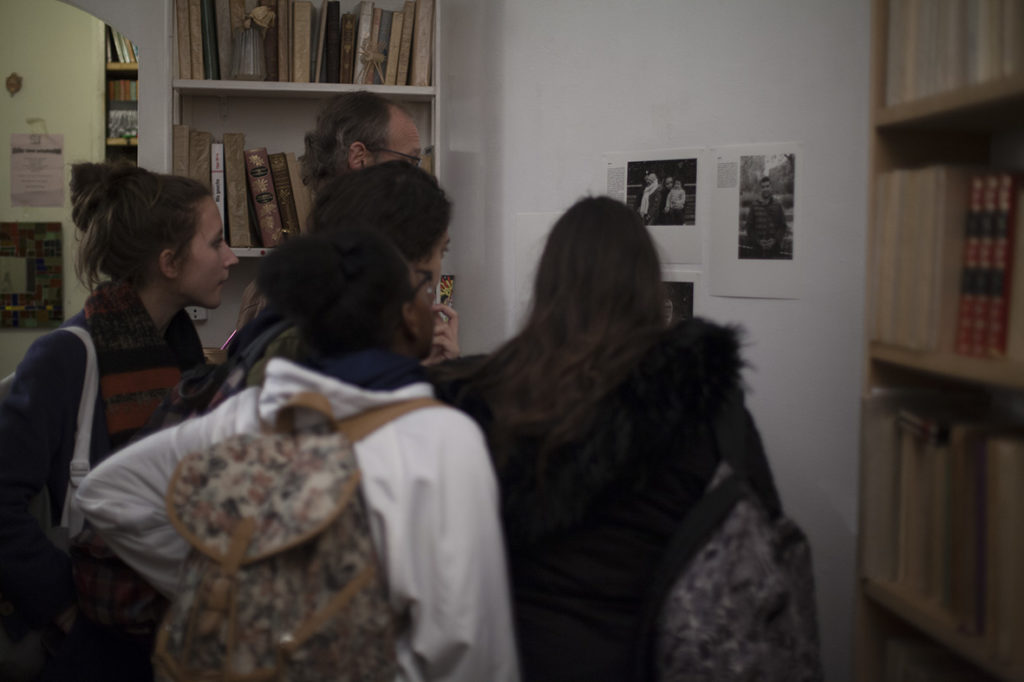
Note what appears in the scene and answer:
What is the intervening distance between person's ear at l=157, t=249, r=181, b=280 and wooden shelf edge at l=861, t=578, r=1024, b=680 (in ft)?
5.11

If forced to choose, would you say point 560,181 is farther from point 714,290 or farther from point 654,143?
point 714,290

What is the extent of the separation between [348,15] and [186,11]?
548mm

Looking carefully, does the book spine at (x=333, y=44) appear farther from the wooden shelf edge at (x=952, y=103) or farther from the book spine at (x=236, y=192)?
the wooden shelf edge at (x=952, y=103)

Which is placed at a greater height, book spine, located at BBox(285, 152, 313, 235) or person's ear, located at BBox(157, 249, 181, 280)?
book spine, located at BBox(285, 152, 313, 235)

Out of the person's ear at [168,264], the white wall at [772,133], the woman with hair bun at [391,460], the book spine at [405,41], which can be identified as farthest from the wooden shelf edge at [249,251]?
the woman with hair bun at [391,460]

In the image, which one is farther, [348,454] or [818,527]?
[818,527]

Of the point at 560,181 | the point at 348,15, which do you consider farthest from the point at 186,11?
the point at 560,181

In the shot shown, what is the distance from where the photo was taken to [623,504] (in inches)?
50.2

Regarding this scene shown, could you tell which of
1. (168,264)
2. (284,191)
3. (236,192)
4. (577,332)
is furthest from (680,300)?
(236,192)

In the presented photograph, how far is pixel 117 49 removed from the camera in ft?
19.0

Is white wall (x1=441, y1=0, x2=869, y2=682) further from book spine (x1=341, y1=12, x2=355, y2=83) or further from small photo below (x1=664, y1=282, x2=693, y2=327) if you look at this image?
book spine (x1=341, y1=12, x2=355, y2=83)

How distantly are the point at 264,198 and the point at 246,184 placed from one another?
9 centimetres

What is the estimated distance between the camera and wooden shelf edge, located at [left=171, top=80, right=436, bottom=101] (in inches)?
115

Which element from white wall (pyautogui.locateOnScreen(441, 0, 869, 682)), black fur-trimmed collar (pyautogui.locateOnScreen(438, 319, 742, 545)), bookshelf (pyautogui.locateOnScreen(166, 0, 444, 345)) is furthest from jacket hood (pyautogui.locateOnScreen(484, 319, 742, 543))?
bookshelf (pyautogui.locateOnScreen(166, 0, 444, 345))
